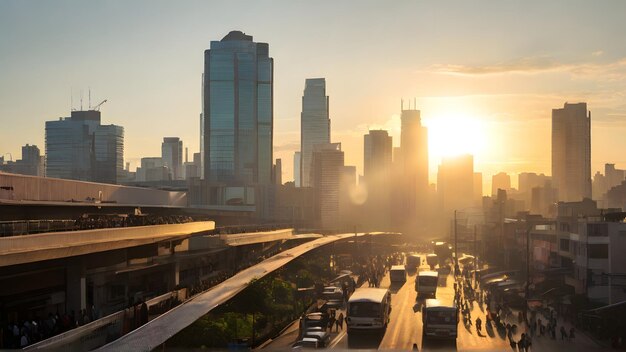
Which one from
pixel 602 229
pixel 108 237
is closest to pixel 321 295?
pixel 602 229

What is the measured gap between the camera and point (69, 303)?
42438mm

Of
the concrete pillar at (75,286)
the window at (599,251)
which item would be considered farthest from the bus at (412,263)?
the concrete pillar at (75,286)

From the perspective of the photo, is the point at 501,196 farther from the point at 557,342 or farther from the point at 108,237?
the point at 108,237

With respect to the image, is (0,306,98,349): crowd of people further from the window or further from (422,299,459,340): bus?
the window

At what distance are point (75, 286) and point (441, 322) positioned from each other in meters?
20.1

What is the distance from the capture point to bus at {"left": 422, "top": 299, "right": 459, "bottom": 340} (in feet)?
150

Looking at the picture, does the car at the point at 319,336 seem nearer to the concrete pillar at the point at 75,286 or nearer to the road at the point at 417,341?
the road at the point at 417,341

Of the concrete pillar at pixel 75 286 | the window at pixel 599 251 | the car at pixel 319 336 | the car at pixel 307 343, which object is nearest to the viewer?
the car at pixel 307 343

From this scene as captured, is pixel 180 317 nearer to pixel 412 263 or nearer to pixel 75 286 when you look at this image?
pixel 75 286

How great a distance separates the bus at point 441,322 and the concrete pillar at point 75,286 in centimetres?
1903

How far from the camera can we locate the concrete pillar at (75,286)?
42125mm

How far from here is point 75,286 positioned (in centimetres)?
4250

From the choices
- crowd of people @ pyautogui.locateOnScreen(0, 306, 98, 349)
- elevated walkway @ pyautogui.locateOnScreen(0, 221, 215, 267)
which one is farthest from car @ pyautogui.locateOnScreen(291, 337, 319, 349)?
elevated walkway @ pyautogui.locateOnScreen(0, 221, 215, 267)

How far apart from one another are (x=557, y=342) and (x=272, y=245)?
55608mm
